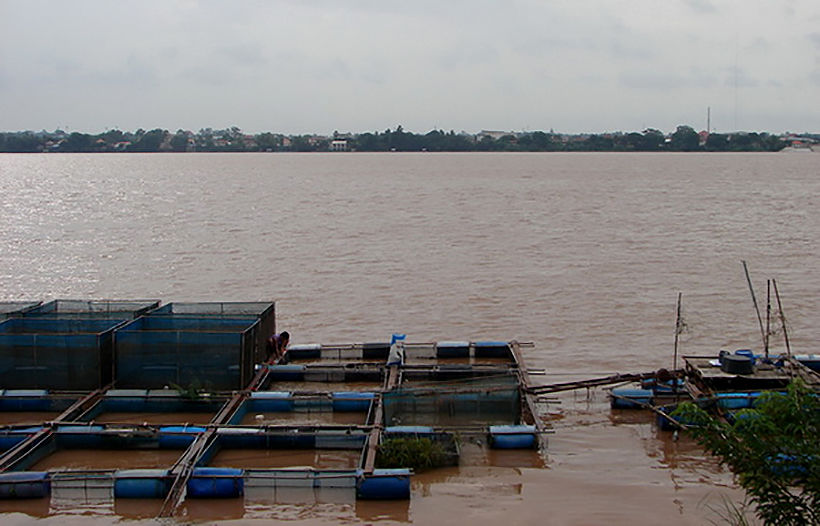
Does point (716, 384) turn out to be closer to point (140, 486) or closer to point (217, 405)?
point (217, 405)

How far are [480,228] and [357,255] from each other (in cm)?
1107

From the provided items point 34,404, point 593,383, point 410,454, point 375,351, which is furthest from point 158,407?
point 593,383

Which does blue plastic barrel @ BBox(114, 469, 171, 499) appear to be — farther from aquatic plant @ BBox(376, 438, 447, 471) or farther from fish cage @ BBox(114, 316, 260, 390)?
fish cage @ BBox(114, 316, 260, 390)

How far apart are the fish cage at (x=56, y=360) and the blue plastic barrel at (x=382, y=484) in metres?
6.45

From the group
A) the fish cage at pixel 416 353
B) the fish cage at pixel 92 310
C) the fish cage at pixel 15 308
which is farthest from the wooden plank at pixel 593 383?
the fish cage at pixel 15 308

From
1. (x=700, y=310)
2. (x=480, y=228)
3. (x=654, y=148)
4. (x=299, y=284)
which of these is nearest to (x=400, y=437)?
(x=700, y=310)

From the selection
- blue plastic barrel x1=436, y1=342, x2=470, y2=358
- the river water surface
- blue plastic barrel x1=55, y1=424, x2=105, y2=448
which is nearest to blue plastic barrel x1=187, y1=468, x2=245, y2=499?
the river water surface

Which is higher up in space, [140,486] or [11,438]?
[11,438]

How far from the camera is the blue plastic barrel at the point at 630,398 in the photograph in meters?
15.5

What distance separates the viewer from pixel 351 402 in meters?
15.1

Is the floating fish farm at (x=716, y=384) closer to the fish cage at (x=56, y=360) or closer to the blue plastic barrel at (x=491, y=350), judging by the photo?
Result: the blue plastic barrel at (x=491, y=350)

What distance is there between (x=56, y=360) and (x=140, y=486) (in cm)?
482

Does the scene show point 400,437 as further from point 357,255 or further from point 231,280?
point 357,255

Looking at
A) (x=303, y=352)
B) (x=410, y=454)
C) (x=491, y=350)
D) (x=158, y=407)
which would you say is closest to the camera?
(x=410, y=454)
